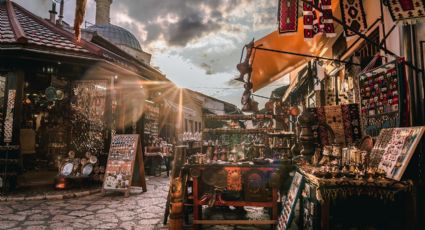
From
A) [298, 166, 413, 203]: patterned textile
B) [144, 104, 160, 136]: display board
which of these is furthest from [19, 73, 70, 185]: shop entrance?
[298, 166, 413, 203]: patterned textile

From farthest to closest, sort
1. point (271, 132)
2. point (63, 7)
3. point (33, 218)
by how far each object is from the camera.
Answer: point (63, 7) → point (271, 132) → point (33, 218)

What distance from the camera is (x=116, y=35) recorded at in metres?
37.6

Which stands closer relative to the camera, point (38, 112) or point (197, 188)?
point (197, 188)

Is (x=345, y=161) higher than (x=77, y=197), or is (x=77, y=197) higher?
(x=345, y=161)

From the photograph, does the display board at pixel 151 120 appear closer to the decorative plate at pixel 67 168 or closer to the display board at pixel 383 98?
the decorative plate at pixel 67 168

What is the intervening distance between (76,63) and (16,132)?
318cm

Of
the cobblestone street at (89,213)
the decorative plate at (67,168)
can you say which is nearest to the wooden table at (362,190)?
the cobblestone street at (89,213)

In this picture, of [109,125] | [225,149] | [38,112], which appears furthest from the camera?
[38,112]

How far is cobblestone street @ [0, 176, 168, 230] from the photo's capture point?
611cm

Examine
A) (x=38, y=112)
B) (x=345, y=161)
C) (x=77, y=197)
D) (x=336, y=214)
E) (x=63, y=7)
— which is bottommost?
(x=77, y=197)

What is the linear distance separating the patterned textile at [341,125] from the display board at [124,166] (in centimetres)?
578

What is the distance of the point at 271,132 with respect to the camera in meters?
7.58

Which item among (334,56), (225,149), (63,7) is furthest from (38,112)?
(334,56)

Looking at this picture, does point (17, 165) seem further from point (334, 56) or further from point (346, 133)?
point (334, 56)
